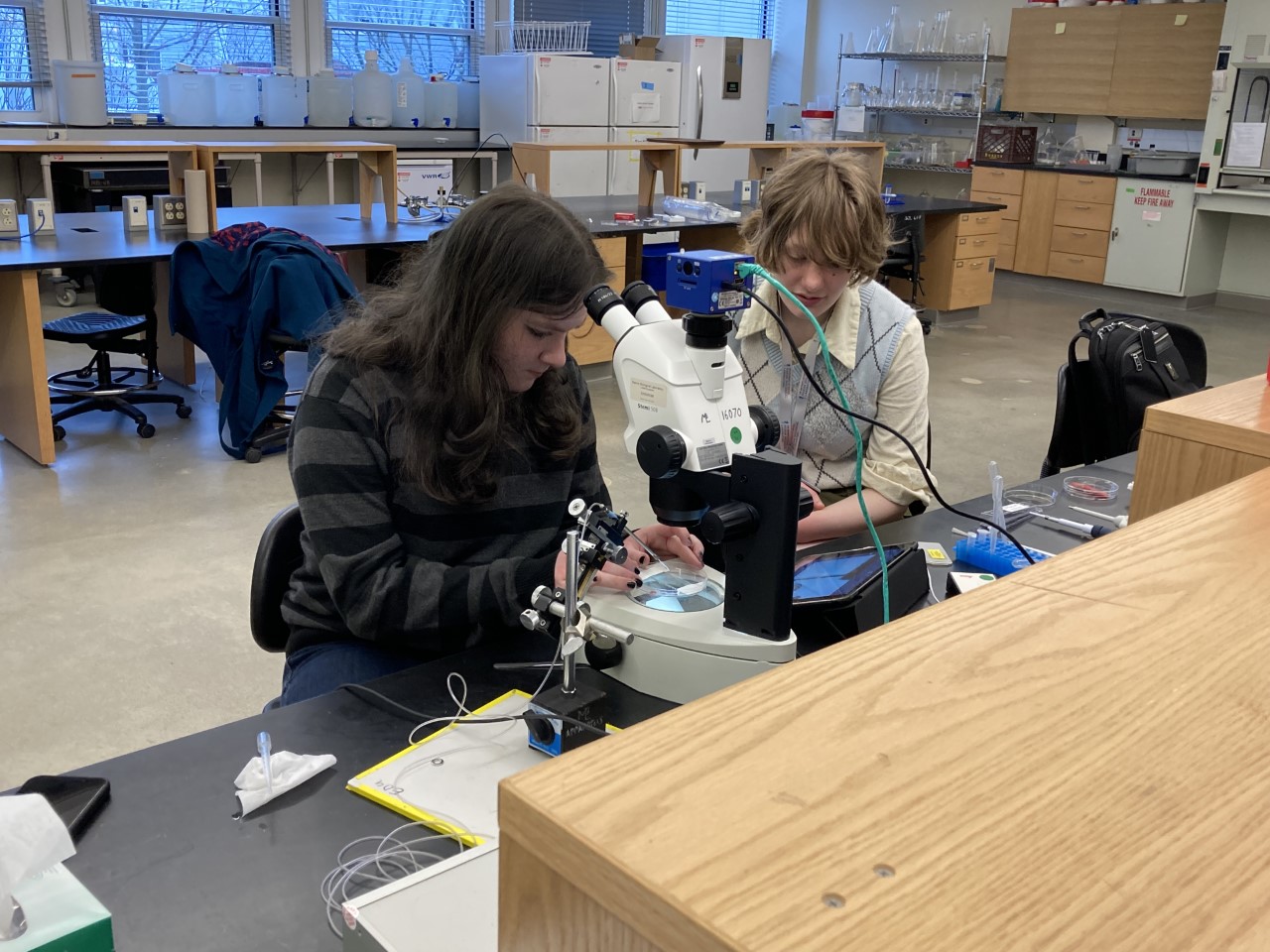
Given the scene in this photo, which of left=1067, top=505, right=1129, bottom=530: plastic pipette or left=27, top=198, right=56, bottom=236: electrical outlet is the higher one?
left=27, top=198, right=56, bottom=236: electrical outlet

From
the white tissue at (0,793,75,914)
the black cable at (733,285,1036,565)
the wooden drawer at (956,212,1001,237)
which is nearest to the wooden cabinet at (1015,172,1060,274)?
the wooden drawer at (956,212,1001,237)

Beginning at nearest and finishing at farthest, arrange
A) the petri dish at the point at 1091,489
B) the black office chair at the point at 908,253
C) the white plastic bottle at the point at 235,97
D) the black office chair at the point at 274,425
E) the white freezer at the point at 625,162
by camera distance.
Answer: the petri dish at the point at 1091,489 → the black office chair at the point at 274,425 → the black office chair at the point at 908,253 → the white plastic bottle at the point at 235,97 → the white freezer at the point at 625,162

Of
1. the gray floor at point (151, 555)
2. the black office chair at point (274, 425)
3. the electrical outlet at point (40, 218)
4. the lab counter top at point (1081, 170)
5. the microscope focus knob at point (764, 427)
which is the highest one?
the lab counter top at point (1081, 170)

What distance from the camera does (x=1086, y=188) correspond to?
25.9 feet

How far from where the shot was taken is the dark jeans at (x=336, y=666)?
4.91 feet

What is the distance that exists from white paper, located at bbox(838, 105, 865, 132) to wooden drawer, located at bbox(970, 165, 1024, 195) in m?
1.06

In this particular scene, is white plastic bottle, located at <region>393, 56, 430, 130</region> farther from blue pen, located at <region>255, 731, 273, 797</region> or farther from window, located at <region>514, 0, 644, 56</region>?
blue pen, located at <region>255, 731, 273, 797</region>

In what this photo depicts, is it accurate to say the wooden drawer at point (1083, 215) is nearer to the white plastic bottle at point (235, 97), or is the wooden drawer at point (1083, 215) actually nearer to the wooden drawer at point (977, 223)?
the wooden drawer at point (977, 223)

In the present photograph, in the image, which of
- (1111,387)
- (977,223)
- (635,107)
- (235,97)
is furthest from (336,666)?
(635,107)

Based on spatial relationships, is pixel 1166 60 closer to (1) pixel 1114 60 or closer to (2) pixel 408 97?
(1) pixel 1114 60

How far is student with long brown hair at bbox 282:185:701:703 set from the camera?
146 centimetres

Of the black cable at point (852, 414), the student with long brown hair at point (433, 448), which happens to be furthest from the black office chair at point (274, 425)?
the black cable at point (852, 414)

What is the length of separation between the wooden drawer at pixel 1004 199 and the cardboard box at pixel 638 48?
2.55 m

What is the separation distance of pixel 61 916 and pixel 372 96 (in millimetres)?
7499
